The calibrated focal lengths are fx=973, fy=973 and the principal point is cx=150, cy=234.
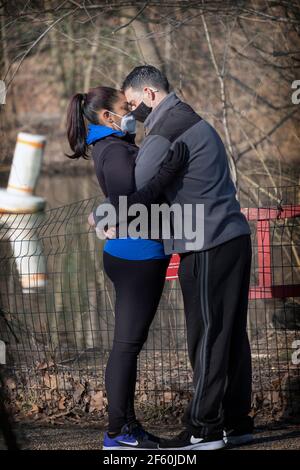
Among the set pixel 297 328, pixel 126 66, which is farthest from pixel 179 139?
pixel 126 66

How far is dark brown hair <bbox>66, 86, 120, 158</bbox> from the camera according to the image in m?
4.48

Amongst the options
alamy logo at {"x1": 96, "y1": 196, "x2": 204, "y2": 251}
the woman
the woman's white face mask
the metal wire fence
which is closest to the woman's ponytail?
the woman

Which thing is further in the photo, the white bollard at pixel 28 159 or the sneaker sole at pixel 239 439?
the sneaker sole at pixel 239 439

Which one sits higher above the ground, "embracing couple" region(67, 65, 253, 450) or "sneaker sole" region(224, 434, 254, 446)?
"embracing couple" region(67, 65, 253, 450)

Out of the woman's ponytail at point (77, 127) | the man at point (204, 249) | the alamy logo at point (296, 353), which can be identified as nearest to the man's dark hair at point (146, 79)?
the man at point (204, 249)

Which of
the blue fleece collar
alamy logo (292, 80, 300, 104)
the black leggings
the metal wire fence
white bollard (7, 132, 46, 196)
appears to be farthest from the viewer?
alamy logo (292, 80, 300, 104)

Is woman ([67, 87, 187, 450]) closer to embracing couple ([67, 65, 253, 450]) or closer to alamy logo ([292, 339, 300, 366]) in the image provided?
embracing couple ([67, 65, 253, 450])

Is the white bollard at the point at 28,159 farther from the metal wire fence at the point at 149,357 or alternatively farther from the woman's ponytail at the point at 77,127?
the metal wire fence at the point at 149,357

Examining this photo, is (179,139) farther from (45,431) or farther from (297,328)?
(297,328)

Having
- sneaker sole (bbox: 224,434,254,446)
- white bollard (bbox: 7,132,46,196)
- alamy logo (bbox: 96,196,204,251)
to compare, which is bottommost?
sneaker sole (bbox: 224,434,254,446)

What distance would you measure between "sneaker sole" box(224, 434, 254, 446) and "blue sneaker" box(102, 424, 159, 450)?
34 centimetres

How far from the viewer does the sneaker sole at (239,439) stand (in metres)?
4.55

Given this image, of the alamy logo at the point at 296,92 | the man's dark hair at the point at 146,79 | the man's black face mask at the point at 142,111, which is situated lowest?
the man's black face mask at the point at 142,111

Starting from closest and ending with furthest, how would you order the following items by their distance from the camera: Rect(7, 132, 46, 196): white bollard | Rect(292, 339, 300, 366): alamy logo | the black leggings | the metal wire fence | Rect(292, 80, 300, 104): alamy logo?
Rect(7, 132, 46, 196): white bollard → the black leggings → the metal wire fence → Rect(292, 339, 300, 366): alamy logo → Rect(292, 80, 300, 104): alamy logo
